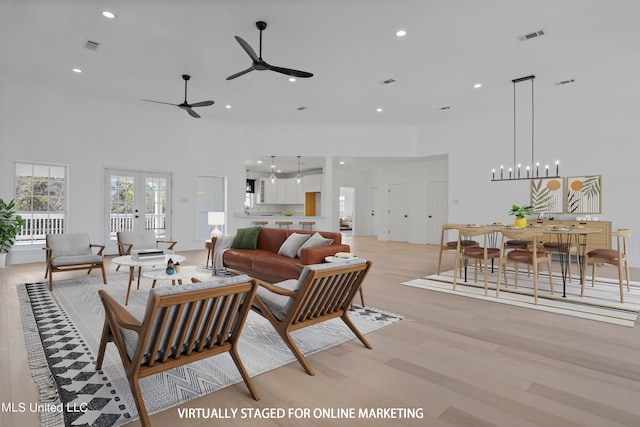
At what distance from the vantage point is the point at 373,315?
139 inches

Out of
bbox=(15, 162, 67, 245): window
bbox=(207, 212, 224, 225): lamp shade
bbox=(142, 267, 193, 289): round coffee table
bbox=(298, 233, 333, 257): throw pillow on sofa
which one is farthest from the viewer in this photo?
bbox=(207, 212, 224, 225): lamp shade

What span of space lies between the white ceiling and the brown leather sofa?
2.69m

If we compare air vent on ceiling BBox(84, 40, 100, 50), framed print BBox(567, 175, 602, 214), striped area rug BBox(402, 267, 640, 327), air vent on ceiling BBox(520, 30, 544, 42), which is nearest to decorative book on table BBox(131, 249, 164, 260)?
air vent on ceiling BBox(84, 40, 100, 50)

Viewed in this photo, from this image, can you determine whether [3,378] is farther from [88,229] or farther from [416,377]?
[88,229]

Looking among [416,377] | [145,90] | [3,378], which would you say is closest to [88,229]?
[145,90]

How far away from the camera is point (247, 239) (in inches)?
215

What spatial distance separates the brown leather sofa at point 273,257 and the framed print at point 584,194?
212 inches

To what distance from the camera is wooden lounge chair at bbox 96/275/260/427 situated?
1704mm

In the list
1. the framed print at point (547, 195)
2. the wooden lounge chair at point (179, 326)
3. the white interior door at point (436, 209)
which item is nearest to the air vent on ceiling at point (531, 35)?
the framed print at point (547, 195)

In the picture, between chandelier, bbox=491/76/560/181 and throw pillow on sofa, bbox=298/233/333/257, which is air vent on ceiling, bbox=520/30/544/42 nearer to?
chandelier, bbox=491/76/560/181

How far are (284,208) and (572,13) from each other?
11357 millimetres

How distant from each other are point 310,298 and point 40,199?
22.8ft

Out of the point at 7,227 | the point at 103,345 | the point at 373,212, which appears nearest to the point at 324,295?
the point at 103,345

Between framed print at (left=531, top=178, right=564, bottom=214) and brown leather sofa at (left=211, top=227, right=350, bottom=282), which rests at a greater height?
framed print at (left=531, top=178, right=564, bottom=214)
